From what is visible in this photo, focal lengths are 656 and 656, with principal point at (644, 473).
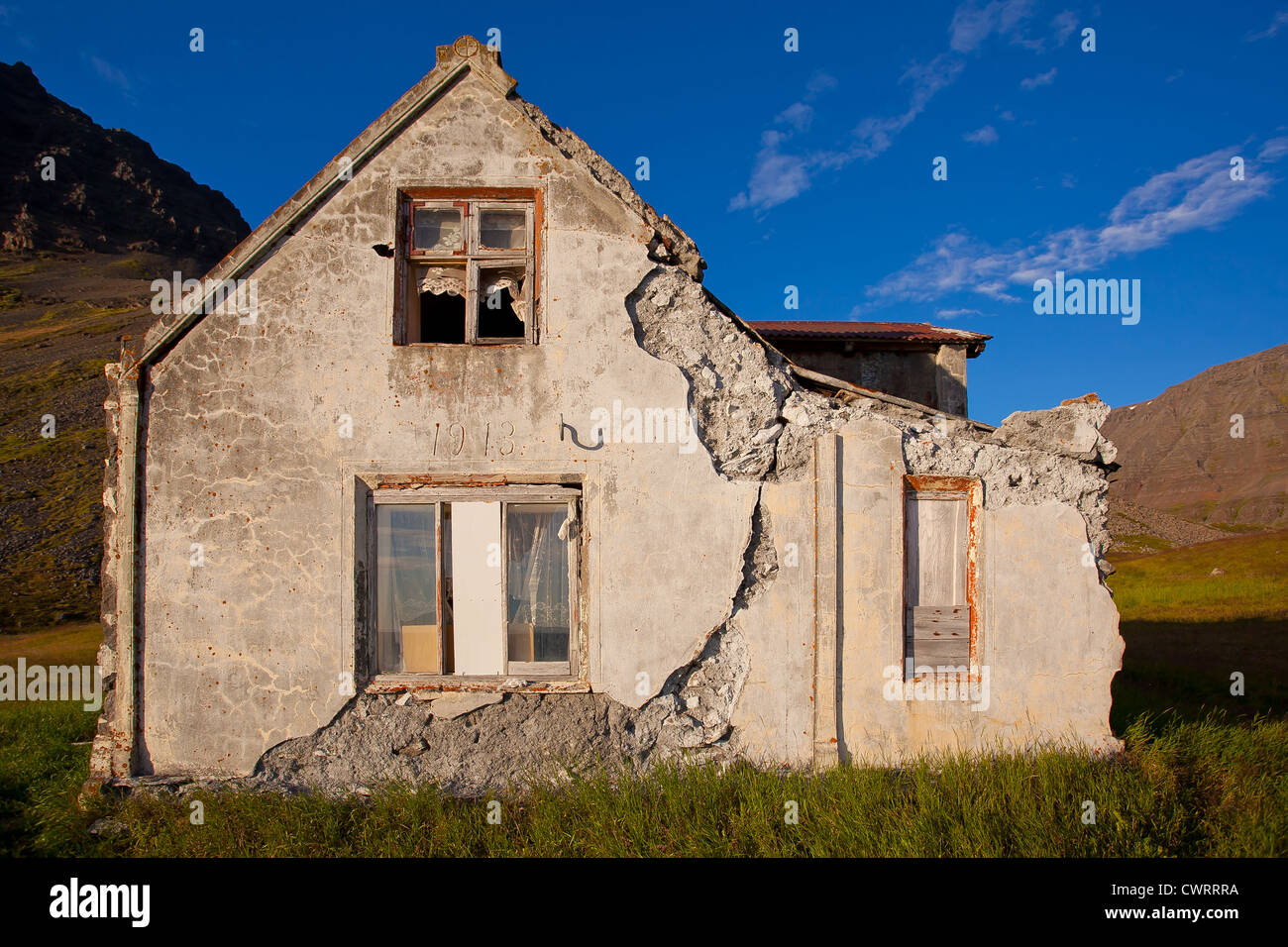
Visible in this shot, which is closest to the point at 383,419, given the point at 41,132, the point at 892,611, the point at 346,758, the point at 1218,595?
the point at 346,758

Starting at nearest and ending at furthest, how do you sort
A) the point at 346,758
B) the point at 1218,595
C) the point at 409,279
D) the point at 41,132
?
the point at 346,758 → the point at 409,279 → the point at 1218,595 → the point at 41,132

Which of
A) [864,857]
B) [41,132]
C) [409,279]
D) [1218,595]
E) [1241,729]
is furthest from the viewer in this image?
[41,132]

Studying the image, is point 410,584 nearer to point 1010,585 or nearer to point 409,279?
point 409,279

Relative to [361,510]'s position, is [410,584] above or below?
below

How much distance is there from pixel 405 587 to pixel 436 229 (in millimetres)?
3209

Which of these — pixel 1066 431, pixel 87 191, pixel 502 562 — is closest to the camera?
pixel 502 562

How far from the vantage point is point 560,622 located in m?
5.62

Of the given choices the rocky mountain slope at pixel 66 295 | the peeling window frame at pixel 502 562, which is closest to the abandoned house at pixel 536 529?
the peeling window frame at pixel 502 562

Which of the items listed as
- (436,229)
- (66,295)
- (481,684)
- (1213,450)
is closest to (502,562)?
(481,684)

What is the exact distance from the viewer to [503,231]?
19.6ft

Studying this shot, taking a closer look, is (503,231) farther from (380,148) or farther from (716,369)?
(716,369)

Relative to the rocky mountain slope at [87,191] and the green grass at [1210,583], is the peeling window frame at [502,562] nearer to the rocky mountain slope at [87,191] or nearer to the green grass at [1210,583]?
the green grass at [1210,583]

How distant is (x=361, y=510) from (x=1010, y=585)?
5612mm


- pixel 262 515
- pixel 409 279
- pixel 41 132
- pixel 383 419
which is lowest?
pixel 262 515
